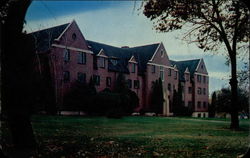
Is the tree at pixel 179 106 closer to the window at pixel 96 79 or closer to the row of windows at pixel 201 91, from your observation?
the row of windows at pixel 201 91

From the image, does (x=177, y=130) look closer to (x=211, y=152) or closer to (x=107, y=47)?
(x=211, y=152)

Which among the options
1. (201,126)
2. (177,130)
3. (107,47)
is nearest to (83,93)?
(107,47)

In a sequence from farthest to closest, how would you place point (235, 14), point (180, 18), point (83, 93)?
point (180, 18) < point (235, 14) < point (83, 93)

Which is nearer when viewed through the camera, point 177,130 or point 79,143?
point 79,143

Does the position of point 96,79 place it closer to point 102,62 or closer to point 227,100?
point 102,62

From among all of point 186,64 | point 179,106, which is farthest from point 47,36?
point 179,106

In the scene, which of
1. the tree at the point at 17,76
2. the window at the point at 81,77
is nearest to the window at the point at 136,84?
the window at the point at 81,77

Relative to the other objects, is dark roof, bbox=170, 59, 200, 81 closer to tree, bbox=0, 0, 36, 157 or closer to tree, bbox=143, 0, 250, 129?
tree, bbox=143, 0, 250, 129
